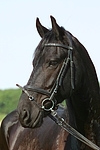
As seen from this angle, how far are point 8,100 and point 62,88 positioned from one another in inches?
1321

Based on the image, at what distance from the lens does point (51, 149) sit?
662 cm

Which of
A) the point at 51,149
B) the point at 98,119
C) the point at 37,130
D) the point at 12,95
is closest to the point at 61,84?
the point at 98,119

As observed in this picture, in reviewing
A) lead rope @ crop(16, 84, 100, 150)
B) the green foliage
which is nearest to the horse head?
lead rope @ crop(16, 84, 100, 150)

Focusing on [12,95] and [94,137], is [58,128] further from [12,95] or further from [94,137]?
[12,95]

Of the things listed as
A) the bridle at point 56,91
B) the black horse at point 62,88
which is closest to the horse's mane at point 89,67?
the black horse at point 62,88

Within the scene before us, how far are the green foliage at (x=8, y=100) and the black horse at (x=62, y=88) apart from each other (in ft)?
104

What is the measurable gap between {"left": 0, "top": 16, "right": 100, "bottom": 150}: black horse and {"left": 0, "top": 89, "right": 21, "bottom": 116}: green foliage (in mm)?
31605

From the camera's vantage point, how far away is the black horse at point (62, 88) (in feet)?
19.0

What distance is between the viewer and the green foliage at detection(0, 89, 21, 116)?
38.6 meters

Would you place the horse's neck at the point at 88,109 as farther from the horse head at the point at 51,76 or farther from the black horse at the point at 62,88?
the horse head at the point at 51,76

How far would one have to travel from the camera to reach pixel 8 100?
39.2 m

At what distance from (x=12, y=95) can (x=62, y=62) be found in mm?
34457

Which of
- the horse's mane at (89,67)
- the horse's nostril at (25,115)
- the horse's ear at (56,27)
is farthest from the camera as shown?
the horse's mane at (89,67)

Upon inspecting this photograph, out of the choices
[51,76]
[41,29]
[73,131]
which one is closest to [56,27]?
[41,29]
